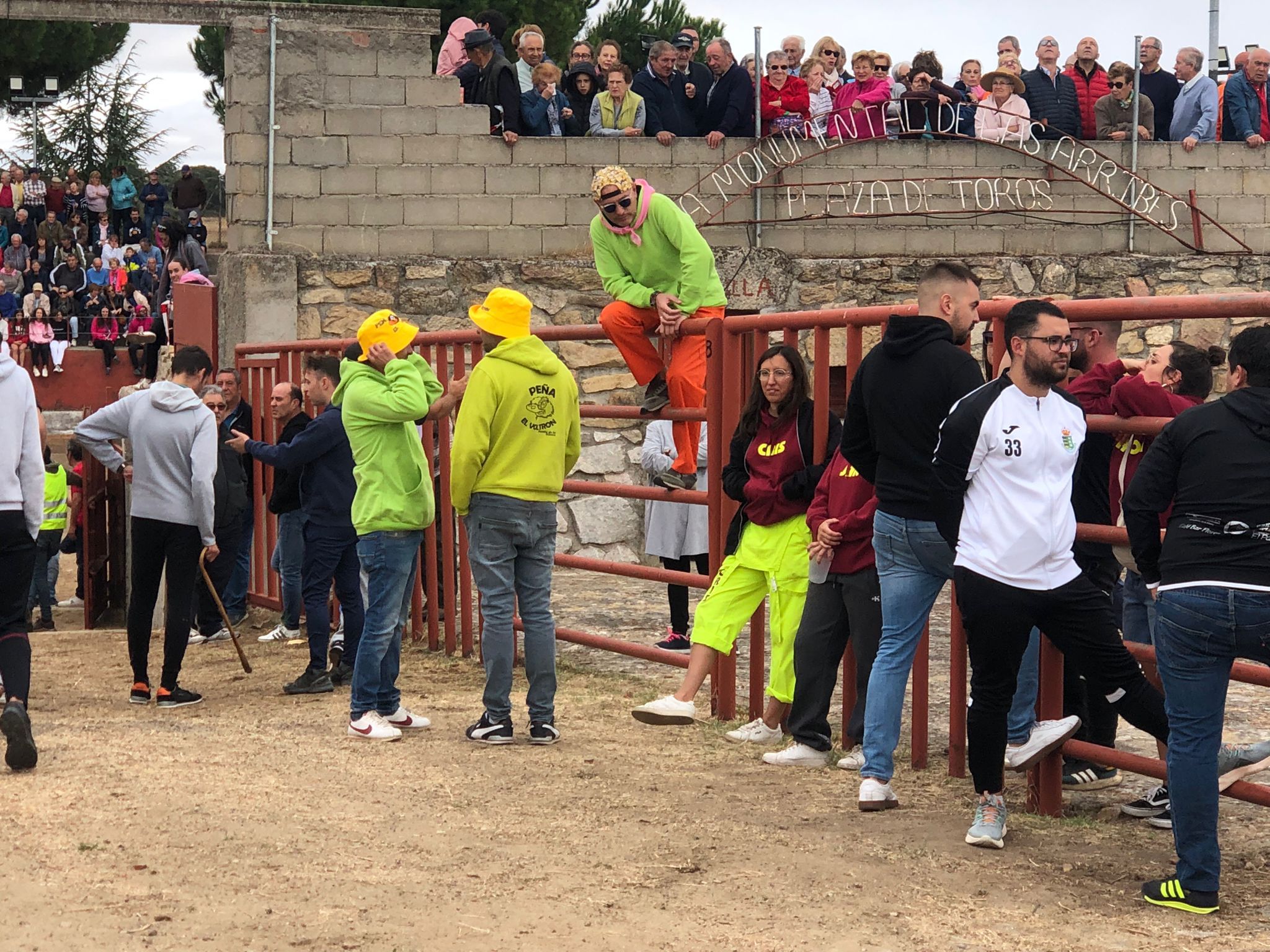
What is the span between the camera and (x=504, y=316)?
6.45 meters

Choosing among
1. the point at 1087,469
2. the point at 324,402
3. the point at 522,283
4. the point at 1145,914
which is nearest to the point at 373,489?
the point at 324,402

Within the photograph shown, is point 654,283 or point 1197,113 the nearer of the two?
point 654,283

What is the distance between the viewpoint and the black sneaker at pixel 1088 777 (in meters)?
5.89

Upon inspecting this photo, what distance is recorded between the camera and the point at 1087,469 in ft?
17.7

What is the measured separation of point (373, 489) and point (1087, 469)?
118 inches

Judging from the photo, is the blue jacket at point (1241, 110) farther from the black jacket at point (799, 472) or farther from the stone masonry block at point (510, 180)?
the black jacket at point (799, 472)

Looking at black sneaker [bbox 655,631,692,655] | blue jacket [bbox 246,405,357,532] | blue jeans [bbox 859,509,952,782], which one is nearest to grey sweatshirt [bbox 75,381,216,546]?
blue jacket [bbox 246,405,357,532]

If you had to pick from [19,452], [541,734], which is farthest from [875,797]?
[19,452]

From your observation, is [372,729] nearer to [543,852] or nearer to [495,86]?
[543,852]

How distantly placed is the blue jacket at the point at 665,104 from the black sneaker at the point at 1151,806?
30.1 ft

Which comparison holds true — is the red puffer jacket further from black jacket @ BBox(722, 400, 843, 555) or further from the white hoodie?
the white hoodie

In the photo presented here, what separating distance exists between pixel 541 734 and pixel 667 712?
74cm

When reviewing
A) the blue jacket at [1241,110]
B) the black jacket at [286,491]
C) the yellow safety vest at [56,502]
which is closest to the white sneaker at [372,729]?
the black jacket at [286,491]

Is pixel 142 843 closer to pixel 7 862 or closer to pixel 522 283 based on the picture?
pixel 7 862
